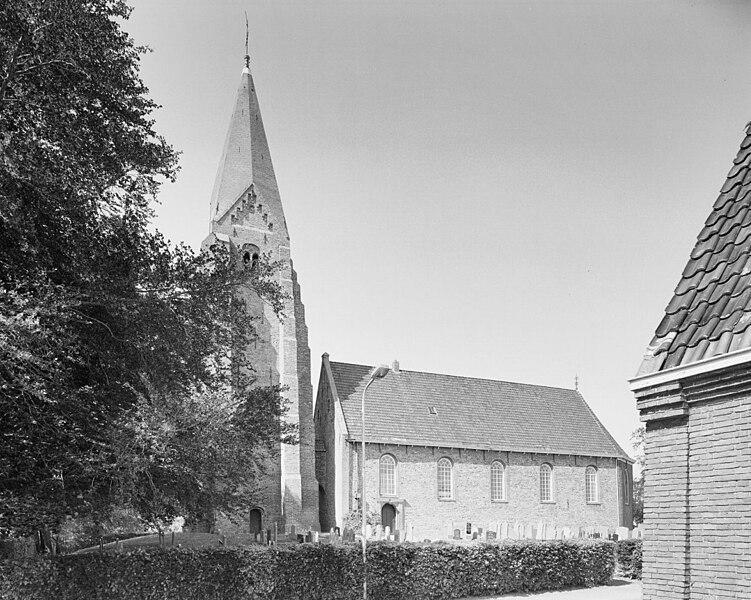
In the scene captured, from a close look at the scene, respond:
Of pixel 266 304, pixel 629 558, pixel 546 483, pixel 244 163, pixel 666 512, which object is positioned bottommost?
pixel 629 558

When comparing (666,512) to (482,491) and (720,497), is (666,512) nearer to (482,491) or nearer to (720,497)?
(720,497)

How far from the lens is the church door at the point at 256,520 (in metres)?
35.3

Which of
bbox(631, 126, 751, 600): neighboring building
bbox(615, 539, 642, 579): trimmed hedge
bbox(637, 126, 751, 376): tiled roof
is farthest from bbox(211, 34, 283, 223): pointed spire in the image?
bbox(631, 126, 751, 600): neighboring building

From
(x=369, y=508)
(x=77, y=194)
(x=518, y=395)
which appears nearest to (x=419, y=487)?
(x=369, y=508)

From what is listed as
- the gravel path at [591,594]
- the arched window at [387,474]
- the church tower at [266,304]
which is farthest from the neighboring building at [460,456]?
the gravel path at [591,594]

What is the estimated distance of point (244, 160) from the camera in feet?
137

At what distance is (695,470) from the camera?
6.05 metres

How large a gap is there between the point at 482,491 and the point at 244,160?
933 inches

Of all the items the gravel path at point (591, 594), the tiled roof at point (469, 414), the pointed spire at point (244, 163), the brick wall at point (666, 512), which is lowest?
the gravel path at point (591, 594)

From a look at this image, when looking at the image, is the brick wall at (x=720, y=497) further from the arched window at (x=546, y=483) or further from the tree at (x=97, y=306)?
the arched window at (x=546, y=483)

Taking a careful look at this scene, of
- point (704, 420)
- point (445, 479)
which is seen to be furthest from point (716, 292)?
point (445, 479)

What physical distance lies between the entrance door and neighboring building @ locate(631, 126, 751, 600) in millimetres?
30367

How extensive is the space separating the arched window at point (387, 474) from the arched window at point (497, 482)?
6141mm

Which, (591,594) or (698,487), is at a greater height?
(698,487)
